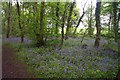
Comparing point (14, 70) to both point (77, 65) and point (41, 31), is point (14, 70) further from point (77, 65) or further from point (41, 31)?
point (41, 31)

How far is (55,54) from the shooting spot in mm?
13797

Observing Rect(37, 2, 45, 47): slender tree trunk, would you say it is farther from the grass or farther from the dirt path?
the dirt path

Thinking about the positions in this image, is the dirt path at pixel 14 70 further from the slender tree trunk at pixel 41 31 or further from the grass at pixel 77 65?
the slender tree trunk at pixel 41 31

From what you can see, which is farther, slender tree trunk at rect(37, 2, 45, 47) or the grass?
slender tree trunk at rect(37, 2, 45, 47)

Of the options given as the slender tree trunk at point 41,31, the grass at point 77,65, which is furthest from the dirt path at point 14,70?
the slender tree trunk at point 41,31

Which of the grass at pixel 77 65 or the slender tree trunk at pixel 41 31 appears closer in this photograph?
the grass at pixel 77 65

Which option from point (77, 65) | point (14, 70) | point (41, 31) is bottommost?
point (14, 70)

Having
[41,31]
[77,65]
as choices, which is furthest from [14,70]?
[41,31]

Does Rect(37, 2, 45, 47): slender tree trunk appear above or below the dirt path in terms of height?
above

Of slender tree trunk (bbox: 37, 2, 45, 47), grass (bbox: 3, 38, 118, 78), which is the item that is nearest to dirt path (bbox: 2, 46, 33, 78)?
grass (bbox: 3, 38, 118, 78)

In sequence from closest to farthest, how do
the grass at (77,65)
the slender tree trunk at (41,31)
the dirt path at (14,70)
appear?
the grass at (77,65) < the dirt path at (14,70) < the slender tree trunk at (41,31)

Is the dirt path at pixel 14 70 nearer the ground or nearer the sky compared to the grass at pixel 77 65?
nearer the ground

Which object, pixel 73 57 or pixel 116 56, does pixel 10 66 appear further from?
pixel 116 56

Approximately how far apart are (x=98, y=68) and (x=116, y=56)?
2.70 m
